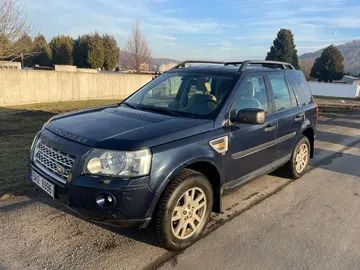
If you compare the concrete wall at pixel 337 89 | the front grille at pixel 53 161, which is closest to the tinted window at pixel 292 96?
the front grille at pixel 53 161

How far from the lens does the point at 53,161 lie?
303cm

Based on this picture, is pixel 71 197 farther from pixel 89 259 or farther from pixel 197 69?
pixel 197 69

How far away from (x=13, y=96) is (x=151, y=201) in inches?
552

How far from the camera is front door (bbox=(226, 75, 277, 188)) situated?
11.9 ft

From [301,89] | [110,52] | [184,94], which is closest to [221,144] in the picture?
[184,94]

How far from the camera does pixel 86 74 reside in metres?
18.3

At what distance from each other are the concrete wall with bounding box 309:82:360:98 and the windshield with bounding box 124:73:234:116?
4186 cm

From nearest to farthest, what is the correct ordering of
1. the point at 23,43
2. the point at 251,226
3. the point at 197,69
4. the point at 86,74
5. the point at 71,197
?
the point at 71,197
the point at 251,226
the point at 197,69
the point at 86,74
the point at 23,43

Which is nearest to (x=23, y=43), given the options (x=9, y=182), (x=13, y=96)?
(x=13, y=96)

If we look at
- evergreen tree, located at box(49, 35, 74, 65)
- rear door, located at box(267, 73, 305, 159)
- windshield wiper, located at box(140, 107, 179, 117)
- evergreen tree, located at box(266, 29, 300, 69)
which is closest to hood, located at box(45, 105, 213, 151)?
windshield wiper, located at box(140, 107, 179, 117)

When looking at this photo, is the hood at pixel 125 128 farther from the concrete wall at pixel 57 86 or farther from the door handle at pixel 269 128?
the concrete wall at pixel 57 86

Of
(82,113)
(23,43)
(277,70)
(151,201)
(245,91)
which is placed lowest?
(151,201)

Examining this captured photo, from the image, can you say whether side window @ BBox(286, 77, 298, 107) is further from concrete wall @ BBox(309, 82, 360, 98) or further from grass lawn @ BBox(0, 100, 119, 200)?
concrete wall @ BBox(309, 82, 360, 98)

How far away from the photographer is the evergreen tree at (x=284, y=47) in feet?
190
